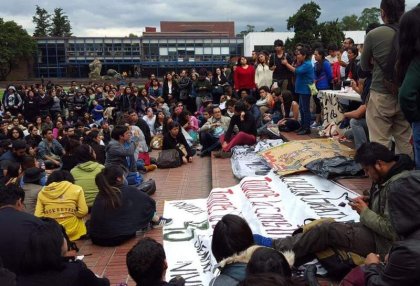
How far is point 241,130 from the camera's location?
989cm

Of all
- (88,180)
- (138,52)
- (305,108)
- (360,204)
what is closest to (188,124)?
(305,108)

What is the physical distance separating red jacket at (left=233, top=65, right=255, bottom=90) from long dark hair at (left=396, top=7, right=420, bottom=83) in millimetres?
9074

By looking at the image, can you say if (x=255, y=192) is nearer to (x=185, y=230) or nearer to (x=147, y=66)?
(x=185, y=230)

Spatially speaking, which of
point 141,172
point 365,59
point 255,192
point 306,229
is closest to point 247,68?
point 141,172

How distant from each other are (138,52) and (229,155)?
166ft

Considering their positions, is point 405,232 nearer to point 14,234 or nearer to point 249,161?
point 14,234

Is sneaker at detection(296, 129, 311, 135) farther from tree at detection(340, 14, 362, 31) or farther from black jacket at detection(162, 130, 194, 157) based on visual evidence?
tree at detection(340, 14, 362, 31)

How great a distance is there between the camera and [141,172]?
9.57 metres

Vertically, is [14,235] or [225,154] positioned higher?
[14,235]

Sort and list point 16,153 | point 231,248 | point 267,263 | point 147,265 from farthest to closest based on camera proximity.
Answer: point 16,153 → point 231,248 → point 147,265 → point 267,263

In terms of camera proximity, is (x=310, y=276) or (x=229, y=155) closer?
(x=310, y=276)

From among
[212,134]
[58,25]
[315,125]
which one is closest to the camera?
[315,125]

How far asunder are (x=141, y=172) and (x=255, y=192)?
149 inches

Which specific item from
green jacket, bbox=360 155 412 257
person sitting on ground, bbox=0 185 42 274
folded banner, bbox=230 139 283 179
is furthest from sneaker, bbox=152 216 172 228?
green jacket, bbox=360 155 412 257
